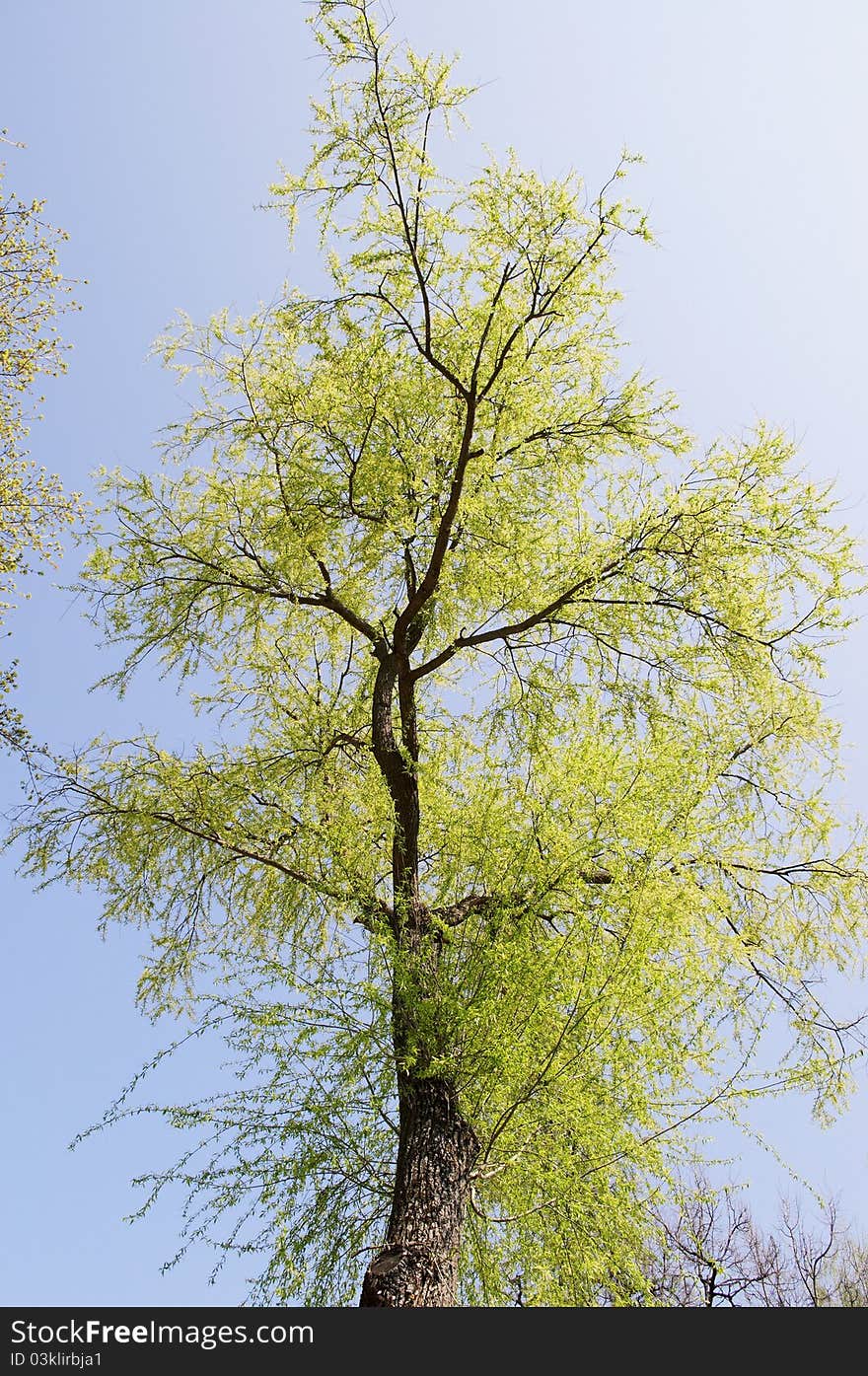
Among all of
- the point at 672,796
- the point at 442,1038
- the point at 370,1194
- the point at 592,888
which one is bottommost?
the point at 370,1194

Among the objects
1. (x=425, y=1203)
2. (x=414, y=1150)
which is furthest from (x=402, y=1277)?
(x=414, y=1150)

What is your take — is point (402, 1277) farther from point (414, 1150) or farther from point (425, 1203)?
point (414, 1150)

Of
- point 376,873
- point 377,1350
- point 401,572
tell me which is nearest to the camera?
point 377,1350

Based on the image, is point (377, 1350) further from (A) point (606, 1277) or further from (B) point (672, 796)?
(B) point (672, 796)

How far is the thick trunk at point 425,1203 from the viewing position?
3.79m

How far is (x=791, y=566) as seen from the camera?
555 centimetres

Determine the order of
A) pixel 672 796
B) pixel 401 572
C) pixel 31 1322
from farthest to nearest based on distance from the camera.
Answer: pixel 401 572, pixel 672 796, pixel 31 1322

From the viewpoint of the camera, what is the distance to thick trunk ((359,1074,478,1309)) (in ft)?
12.4

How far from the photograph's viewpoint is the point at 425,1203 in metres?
4.08

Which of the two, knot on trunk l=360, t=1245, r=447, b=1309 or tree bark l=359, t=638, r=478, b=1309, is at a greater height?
tree bark l=359, t=638, r=478, b=1309

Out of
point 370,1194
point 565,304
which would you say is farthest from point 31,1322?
point 565,304

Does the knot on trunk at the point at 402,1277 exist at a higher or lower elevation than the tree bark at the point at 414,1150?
lower

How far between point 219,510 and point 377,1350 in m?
4.63

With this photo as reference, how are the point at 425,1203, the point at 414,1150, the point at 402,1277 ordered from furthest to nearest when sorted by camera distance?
the point at 414,1150, the point at 425,1203, the point at 402,1277
